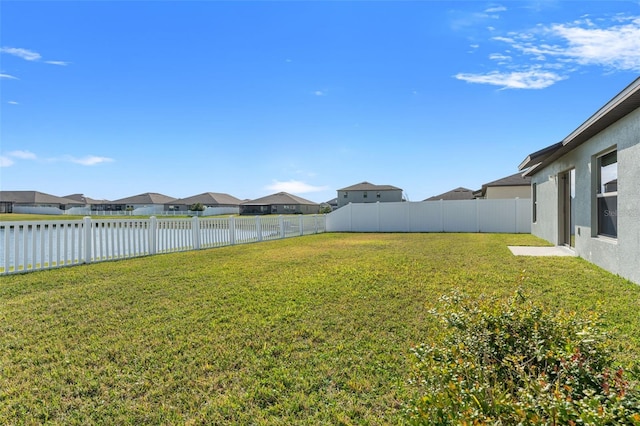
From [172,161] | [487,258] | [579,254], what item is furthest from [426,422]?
[172,161]

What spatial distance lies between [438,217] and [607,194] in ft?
40.1

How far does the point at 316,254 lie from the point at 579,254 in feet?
20.9

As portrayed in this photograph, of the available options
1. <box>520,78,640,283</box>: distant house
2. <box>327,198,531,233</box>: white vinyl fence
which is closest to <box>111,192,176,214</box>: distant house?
<box>327,198,531,233</box>: white vinyl fence

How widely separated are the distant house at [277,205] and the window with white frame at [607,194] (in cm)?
4886

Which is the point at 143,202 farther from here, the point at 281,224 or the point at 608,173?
the point at 608,173

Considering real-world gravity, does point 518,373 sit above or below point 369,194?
below

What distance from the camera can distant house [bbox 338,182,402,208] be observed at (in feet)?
152

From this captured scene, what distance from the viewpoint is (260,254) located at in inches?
384

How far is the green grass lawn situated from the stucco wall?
0.40 m

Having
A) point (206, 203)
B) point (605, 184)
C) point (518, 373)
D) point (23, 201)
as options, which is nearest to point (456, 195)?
point (605, 184)

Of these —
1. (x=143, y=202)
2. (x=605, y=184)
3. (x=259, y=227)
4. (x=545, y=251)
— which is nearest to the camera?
(x=605, y=184)

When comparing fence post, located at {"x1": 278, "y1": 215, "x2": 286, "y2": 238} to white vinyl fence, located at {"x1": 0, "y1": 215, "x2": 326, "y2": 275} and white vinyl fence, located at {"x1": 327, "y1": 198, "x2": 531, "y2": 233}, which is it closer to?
white vinyl fence, located at {"x1": 0, "y1": 215, "x2": 326, "y2": 275}

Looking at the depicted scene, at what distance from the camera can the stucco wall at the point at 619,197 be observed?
5.39 m

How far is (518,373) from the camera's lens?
5.76 feet
